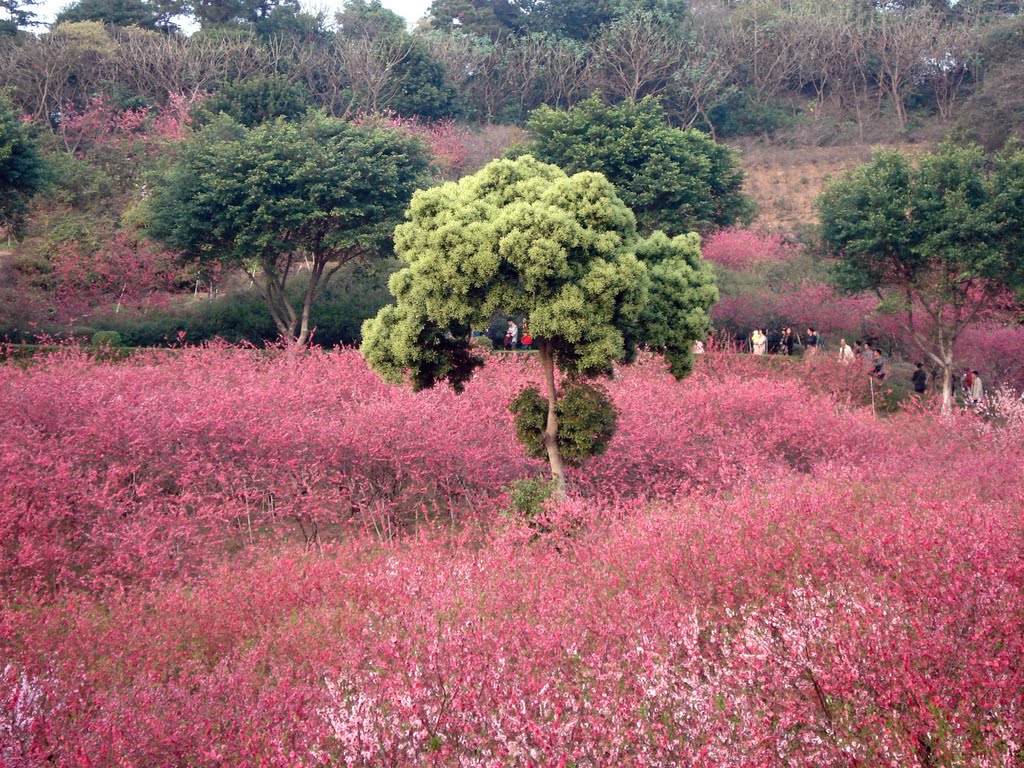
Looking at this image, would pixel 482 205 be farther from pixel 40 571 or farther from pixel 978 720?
pixel 978 720

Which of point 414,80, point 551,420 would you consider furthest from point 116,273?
point 414,80

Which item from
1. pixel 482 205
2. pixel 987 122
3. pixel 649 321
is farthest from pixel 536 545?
pixel 987 122

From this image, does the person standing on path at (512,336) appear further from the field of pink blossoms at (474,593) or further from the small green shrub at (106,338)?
the small green shrub at (106,338)

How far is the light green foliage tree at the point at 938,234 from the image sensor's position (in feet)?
67.9

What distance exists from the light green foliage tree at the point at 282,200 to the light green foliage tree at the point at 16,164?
2.95 m

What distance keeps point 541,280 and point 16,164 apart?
18.9 m

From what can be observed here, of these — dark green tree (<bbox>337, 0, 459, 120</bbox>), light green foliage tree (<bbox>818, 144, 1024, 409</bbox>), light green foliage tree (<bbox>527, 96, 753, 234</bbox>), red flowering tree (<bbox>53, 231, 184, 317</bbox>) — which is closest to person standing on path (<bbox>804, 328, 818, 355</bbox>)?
light green foliage tree (<bbox>818, 144, 1024, 409</bbox>)

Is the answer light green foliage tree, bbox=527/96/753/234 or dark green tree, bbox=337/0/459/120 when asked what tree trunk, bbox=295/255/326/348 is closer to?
light green foliage tree, bbox=527/96/753/234

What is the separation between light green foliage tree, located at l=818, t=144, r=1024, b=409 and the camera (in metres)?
20.7

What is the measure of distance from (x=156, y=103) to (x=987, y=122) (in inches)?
1380

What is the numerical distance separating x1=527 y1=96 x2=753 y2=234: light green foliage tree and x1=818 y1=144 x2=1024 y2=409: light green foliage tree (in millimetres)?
6913

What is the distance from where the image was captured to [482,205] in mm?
10438

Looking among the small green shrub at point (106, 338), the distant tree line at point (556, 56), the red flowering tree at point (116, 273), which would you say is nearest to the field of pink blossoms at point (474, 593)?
the small green shrub at point (106, 338)

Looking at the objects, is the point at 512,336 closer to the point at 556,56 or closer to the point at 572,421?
the point at 572,421
